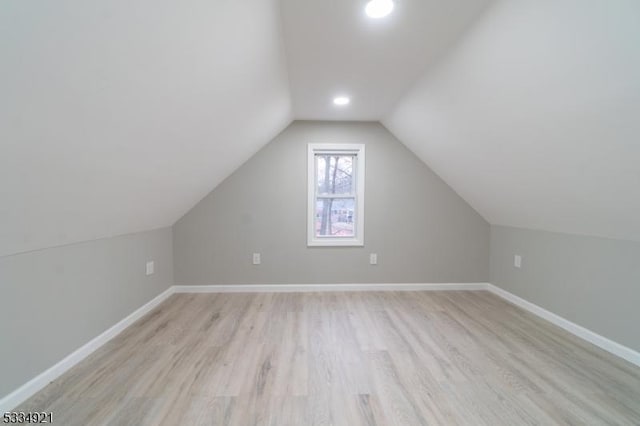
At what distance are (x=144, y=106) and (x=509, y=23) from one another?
1.90m

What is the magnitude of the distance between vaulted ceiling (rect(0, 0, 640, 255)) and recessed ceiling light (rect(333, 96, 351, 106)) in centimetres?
11

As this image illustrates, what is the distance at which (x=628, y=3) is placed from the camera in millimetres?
1016

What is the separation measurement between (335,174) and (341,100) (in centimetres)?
108

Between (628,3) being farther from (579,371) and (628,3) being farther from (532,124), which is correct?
(579,371)

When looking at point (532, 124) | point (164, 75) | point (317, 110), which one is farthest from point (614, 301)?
point (164, 75)

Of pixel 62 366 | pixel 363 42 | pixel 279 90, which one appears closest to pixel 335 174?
pixel 279 90

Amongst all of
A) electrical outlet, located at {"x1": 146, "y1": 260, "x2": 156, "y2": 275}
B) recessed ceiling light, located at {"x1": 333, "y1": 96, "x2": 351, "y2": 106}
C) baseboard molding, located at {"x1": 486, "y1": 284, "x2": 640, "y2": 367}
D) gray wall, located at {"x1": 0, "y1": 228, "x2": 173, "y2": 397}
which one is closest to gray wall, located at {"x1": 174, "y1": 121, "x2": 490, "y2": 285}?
electrical outlet, located at {"x1": 146, "y1": 260, "x2": 156, "y2": 275}

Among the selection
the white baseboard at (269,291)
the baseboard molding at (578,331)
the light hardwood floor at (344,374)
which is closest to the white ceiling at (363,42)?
the light hardwood floor at (344,374)

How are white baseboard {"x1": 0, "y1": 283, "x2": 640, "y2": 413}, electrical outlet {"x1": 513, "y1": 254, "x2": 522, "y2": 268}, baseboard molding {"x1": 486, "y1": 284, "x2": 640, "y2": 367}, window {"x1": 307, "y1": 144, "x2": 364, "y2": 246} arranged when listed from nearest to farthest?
white baseboard {"x1": 0, "y1": 283, "x2": 640, "y2": 413}, baseboard molding {"x1": 486, "y1": 284, "x2": 640, "y2": 367}, electrical outlet {"x1": 513, "y1": 254, "x2": 522, "y2": 268}, window {"x1": 307, "y1": 144, "x2": 364, "y2": 246}

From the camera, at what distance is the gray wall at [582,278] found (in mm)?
2006

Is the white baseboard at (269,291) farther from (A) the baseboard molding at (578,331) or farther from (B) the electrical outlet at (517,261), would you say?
(B) the electrical outlet at (517,261)

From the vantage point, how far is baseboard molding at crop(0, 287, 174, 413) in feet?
4.82

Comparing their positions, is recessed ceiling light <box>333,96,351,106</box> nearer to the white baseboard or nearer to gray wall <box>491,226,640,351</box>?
the white baseboard

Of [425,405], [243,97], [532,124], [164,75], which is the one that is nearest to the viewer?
[164,75]
